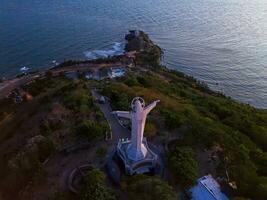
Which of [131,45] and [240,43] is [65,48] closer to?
[131,45]

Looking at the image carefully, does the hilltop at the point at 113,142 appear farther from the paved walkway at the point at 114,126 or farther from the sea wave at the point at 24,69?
the sea wave at the point at 24,69

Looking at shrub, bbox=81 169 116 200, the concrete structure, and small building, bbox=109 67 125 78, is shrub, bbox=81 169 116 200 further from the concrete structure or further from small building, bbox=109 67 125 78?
small building, bbox=109 67 125 78

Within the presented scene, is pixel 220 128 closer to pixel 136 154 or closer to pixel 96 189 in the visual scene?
pixel 136 154

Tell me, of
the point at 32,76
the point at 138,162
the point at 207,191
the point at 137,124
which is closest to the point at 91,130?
the point at 138,162

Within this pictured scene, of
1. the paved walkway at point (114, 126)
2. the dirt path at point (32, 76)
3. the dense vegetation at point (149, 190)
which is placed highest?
the dense vegetation at point (149, 190)

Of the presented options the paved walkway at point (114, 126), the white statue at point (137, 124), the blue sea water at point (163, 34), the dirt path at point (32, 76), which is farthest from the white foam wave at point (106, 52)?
the white statue at point (137, 124)

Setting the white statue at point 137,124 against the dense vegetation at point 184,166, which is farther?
the dense vegetation at point 184,166
